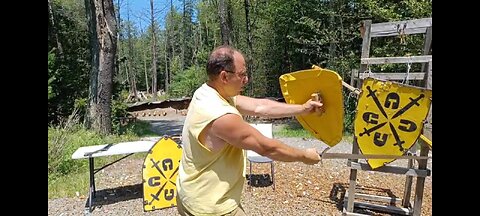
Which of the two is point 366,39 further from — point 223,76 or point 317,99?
point 223,76

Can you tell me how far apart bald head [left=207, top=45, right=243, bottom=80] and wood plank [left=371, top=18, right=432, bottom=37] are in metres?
2.74

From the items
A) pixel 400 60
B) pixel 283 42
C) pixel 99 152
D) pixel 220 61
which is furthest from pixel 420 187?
pixel 283 42

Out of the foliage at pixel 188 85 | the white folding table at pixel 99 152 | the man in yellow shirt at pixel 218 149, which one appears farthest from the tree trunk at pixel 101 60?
the foliage at pixel 188 85

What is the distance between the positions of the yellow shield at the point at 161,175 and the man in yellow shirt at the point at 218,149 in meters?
2.84

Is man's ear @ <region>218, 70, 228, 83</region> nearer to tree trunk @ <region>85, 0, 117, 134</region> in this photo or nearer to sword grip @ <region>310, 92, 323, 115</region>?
sword grip @ <region>310, 92, 323, 115</region>

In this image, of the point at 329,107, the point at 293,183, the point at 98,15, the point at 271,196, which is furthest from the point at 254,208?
the point at 98,15

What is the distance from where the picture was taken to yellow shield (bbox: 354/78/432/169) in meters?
3.49

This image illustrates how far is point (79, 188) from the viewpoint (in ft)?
18.7

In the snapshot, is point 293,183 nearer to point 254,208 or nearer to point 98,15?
point 254,208

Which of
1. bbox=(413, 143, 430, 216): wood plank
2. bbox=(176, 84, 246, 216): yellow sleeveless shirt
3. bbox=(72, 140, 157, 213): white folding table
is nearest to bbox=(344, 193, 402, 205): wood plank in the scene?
bbox=(413, 143, 430, 216): wood plank

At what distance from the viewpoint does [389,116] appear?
3615 mm

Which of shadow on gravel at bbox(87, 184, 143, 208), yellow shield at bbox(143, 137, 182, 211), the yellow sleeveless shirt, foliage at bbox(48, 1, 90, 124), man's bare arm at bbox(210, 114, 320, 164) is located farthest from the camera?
foliage at bbox(48, 1, 90, 124)

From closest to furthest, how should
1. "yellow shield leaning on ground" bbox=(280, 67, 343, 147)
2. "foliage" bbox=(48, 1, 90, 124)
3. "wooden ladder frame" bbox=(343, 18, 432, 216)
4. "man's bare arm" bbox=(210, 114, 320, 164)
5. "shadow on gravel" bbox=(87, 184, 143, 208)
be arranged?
"man's bare arm" bbox=(210, 114, 320, 164) → "yellow shield leaning on ground" bbox=(280, 67, 343, 147) → "wooden ladder frame" bbox=(343, 18, 432, 216) → "shadow on gravel" bbox=(87, 184, 143, 208) → "foliage" bbox=(48, 1, 90, 124)
